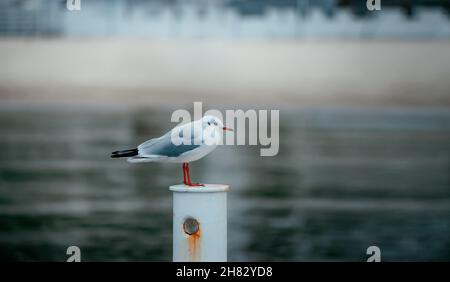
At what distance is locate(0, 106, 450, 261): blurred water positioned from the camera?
8.64 meters

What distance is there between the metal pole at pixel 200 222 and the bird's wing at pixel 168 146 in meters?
0.54

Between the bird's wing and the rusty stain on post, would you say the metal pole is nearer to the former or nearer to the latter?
the rusty stain on post

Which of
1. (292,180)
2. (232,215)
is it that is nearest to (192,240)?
(232,215)

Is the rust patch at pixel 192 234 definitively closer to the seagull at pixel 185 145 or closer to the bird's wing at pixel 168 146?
the seagull at pixel 185 145

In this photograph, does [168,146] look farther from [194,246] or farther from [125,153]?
[194,246]

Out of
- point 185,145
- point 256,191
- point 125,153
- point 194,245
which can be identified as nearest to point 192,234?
point 194,245

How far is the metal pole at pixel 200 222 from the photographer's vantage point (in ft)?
14.6

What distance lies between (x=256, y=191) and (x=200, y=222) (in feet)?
30.6

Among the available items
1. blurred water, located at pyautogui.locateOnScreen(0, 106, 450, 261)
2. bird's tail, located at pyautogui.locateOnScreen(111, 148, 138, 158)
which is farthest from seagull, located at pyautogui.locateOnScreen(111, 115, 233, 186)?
blurred water, located at pyautogui.locateOnScreen(0, 106, 450, 261)

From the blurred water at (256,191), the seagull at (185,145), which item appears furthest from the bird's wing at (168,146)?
the blurred water at (256,191)

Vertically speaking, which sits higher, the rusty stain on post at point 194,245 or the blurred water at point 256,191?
the rusty stain on post at point 194,245

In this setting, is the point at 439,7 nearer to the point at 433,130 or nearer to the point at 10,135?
the point at 433,130

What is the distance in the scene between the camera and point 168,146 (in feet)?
16.9

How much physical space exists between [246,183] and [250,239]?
244 inches
